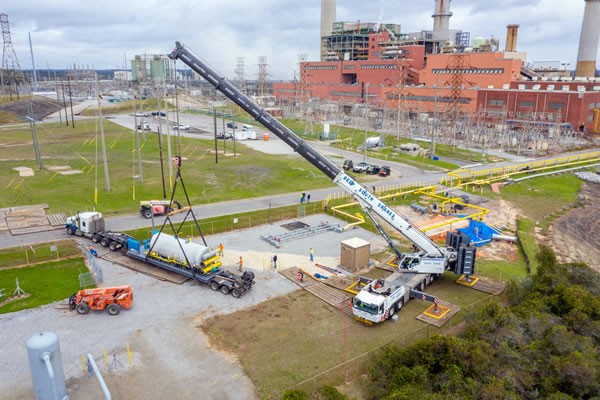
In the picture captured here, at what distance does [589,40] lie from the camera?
109 meters

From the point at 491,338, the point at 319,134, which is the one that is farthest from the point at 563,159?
the point at 491,338

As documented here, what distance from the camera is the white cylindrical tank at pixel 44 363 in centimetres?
1515

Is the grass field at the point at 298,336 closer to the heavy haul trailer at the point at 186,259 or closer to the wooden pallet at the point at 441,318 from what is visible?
the wooden pallet at the point at 441,318

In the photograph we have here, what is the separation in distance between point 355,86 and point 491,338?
405 feet

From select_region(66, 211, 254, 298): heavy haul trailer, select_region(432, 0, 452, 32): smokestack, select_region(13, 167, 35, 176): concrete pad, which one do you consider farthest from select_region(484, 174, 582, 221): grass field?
select_region(432, 0, 452, 32): smokestack

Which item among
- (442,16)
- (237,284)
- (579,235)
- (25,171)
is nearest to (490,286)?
(237,284)

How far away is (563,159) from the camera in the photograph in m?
68.3

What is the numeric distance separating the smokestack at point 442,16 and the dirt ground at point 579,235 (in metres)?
101

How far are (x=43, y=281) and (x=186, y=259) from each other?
8.94 metres

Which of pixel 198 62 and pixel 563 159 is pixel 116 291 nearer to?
pixel 198 62

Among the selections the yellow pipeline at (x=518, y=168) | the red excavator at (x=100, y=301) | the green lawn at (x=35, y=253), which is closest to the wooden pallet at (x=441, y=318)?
the red excavator at (x=100, y=301)

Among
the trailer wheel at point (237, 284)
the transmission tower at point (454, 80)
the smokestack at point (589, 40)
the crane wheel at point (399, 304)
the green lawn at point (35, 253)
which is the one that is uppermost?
the smokestack at point (589, 40)

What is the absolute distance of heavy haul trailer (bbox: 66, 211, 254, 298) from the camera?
2658 centimetres

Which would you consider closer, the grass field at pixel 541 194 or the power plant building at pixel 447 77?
the grass field at pixel 541 194
